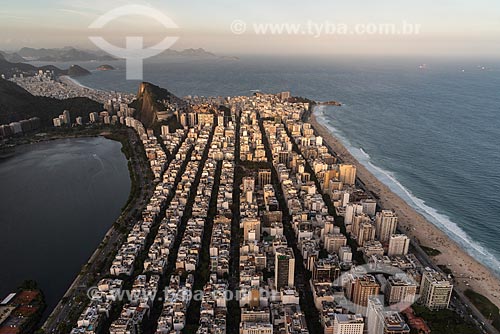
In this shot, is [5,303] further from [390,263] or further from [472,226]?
[472,226]

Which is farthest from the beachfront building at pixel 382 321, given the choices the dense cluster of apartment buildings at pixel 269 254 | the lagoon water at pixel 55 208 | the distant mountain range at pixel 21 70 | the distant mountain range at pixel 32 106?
the distant mountain range at pixel 21 70

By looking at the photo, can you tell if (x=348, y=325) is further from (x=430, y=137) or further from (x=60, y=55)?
(x=60, y=55)

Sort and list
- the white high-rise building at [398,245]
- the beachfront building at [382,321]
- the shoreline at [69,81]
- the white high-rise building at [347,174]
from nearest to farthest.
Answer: the beachfront building at [382,321] → the white high-rise building at [398,245] → the white high-rise building at [347,174] → the shoreline at [69,81]

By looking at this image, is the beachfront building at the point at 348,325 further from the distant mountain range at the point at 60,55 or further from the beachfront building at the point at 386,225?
the distant mountain range at the point at 60,55

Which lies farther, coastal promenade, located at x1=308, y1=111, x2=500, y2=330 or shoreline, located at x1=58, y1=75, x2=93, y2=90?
shoreline, located at x1=58, y1=75, x2=93, y2=90

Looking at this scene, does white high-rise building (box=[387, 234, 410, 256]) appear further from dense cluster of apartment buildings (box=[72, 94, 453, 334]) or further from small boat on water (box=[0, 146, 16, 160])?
small boat on water (box=[0, 146, 16, 160])

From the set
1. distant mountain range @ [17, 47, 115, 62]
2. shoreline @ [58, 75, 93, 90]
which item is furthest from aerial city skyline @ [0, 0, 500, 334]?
distant mountain range @ [17, 47, 115, 62]
